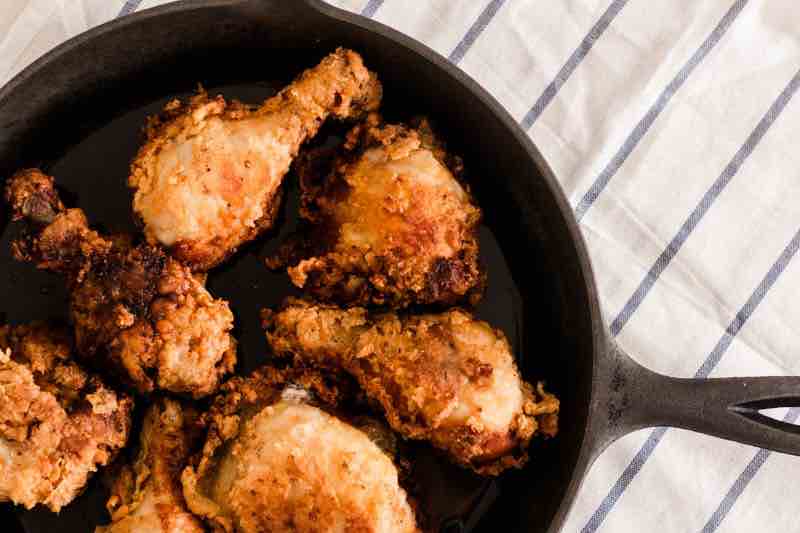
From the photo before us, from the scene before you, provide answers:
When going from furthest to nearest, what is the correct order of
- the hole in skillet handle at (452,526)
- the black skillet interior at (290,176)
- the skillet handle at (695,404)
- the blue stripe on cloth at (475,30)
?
1. the blue stripe on cloth at (475,30)
2. the hole in skillet handle at (452,526)
3. the black skillet interior at (290,176)
4. the skillet handle at (695,404)

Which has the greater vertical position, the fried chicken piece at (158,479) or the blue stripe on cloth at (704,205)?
the blue stripe on cloth at (704,205)

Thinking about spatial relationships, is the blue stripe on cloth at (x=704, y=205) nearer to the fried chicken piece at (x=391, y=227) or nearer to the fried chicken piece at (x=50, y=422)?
the fried chicken piece at (x=391, y=227)

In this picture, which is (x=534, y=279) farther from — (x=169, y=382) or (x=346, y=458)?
(x=169, y=382)

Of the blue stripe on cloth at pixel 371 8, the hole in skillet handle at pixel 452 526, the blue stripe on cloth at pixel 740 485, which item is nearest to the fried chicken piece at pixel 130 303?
the hole in skillet handle at pixel 452 526

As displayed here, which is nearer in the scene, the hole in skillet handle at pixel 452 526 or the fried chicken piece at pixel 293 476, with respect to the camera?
the fried chicken piece at pixel 293 476

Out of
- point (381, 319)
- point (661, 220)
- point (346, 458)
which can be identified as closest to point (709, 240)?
A: point (661, 220)

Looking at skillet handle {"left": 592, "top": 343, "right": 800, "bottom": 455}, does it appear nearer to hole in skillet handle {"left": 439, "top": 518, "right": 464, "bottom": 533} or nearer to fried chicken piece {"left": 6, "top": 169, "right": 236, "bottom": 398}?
hole in skillet handle {"left": 439, "top": 518, "right": 464, "bottom": 533}
